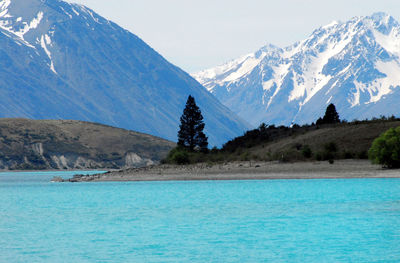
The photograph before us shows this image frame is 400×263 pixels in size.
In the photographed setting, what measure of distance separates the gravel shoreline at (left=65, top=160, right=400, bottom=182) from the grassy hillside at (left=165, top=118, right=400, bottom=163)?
3.25 m

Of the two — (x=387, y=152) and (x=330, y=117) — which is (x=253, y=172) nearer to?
(x=387, y=152)

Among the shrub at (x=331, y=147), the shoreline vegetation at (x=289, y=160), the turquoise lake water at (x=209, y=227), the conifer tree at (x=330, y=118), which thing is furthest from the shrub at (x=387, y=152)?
the conifer tree at (x=330, y=118)

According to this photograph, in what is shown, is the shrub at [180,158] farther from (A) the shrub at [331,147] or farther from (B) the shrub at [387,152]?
(B) the shrub at [387,152]

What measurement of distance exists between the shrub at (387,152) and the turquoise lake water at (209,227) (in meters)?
15.7

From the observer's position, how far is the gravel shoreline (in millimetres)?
77625

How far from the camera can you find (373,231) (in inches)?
1345

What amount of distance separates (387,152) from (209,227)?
43896 mm

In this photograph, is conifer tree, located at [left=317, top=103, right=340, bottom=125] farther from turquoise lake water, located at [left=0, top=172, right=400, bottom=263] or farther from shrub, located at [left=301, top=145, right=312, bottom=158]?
turquoise lake water, located at [left=0, top=172, right=400, bottom=263]

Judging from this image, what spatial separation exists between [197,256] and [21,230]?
1240cm

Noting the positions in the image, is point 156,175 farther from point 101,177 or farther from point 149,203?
point 149,203

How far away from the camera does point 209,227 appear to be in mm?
36938

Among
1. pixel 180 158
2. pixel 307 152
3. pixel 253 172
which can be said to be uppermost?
pixel 180 158

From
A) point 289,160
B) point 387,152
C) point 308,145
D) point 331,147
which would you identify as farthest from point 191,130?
point 387,152

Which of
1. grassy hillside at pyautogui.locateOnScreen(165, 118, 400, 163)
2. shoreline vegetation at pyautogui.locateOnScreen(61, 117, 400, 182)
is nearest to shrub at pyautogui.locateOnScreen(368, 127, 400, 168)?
shoreline vegetation at pyautogui.locateOnScreen(61, 117, 400, 182)
